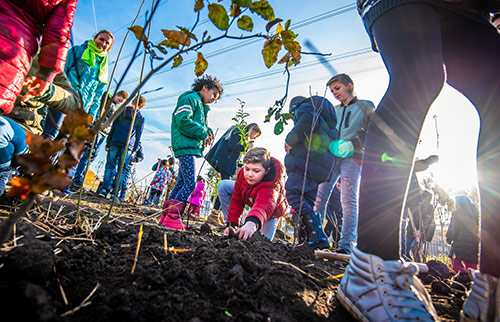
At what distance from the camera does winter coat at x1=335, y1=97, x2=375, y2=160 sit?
2.58 meters

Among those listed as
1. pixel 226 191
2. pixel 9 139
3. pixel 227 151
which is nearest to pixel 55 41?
pixel 9 139

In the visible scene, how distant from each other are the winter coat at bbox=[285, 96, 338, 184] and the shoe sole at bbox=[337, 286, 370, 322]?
5.63ft

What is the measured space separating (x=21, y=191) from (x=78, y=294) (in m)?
0.36

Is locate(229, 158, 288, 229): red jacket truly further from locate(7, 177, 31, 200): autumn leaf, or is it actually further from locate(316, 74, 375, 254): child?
locate(7, 177, 31, 200): autumn leaf

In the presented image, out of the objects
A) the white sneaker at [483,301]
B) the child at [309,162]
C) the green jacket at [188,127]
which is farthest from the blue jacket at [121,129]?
the white sneaker at [483,301]

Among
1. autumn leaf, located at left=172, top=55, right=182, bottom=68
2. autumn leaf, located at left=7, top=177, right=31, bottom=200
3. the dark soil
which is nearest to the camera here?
autumn leaf, located at left=7, top=177, right=31, bottom=200

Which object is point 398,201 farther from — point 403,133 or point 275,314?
point 275,314

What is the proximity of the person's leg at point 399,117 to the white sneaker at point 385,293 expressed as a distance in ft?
0.20

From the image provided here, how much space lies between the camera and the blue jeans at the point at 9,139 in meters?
1.40

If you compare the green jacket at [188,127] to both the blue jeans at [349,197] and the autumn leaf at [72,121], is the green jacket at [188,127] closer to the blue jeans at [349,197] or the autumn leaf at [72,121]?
the blue jeans at [349,197]

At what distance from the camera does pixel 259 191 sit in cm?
248

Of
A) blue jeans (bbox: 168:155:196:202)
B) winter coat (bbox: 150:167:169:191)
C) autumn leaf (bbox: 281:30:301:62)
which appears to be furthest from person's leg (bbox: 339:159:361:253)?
winter coat (bbox: 150:167:169:191)

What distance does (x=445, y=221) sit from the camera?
3291mm

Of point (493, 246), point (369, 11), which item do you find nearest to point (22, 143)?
point (369, 11)
